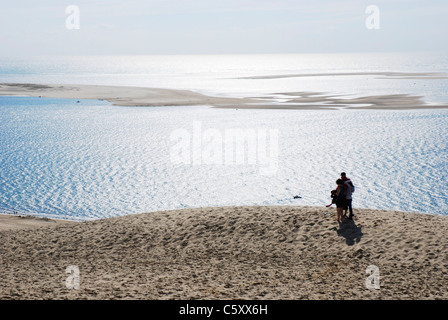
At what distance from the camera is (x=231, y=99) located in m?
111

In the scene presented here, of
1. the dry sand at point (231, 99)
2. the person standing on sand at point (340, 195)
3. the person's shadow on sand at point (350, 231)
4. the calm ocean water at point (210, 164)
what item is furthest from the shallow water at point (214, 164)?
the person standing on sand at point (340, 195)

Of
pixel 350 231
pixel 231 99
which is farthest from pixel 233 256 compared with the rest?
pixel 231 99

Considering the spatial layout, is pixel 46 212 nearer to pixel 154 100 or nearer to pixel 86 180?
pixel 86 180

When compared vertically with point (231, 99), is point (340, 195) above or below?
below

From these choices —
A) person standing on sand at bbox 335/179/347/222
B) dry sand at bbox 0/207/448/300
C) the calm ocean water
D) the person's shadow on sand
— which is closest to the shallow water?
the calm ocean water

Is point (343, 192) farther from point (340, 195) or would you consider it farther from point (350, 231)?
point (350, 231)

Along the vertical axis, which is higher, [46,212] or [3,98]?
[3,98]

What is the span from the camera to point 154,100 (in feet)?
364

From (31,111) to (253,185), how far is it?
64973mm

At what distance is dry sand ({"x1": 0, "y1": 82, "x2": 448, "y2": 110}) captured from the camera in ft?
313

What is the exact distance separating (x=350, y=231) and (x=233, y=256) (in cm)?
539

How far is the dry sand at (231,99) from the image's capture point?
95.4 metres
